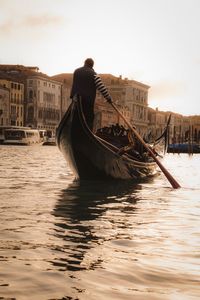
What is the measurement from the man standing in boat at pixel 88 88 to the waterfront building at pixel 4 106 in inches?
1949

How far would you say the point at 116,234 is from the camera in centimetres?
468

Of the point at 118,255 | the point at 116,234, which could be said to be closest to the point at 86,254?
the point at 118,255

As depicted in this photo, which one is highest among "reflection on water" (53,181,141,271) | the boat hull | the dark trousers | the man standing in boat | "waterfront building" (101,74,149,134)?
"waterfront building" (101,74,149,134)

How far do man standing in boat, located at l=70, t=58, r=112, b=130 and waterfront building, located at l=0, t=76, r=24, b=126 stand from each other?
50.8 meters

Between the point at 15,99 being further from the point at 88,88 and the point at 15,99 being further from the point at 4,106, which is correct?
the point at 88,88

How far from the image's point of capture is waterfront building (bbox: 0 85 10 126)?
189ft

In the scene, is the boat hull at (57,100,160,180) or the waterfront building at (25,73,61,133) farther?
the waterfront building at (25,73,61,133)

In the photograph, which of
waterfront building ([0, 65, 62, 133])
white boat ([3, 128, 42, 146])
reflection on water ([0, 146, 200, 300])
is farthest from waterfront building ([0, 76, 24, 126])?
reflection on water ([0, 146, 200, 300])

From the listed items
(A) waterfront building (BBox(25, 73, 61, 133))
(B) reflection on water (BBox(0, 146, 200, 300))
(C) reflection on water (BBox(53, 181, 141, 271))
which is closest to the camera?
(B) reflection on water (BBox(0, 146, 200, 300))

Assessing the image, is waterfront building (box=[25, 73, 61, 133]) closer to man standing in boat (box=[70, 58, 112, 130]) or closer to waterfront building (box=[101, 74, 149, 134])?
waterfront building (box=[101, 74, 149, 134])

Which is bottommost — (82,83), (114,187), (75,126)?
(114,187)

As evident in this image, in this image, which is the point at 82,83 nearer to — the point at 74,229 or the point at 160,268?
the point at 74,229

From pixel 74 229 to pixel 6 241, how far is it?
2.85 feet

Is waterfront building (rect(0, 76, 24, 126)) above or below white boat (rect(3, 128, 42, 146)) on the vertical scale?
above
